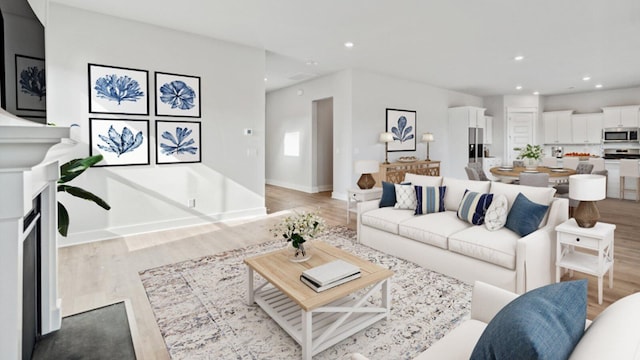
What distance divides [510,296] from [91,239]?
4.61m

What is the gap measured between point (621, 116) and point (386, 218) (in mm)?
8483

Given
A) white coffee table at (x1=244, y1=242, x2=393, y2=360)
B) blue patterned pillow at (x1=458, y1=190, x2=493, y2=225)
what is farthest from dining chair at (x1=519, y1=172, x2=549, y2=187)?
white coffee table at (x1=244, y1=242, x2=393, y2=360)

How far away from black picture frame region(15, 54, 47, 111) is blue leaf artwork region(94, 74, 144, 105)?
2.90 meters

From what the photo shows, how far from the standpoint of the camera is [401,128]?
766 centimetres

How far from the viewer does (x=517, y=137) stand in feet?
31.8

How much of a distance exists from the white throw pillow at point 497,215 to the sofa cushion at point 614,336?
2.07 meters

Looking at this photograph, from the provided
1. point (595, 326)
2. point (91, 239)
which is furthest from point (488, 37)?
point (91, 239)

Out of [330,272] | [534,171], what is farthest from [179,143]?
[534,171]

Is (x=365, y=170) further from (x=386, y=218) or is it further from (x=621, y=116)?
(x=621, y=116)

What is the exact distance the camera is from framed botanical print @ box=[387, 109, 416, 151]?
7.48m

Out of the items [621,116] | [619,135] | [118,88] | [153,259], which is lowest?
[153,259]

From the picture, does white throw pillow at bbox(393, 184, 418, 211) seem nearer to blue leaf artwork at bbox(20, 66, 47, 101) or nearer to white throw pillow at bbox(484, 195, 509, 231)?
white throw pillow at bbox(484, 195, 509, 231)

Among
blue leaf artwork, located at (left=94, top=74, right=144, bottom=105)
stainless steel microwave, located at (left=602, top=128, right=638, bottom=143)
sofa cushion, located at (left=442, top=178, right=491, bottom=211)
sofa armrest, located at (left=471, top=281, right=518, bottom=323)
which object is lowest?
sofa armrest, located at (left=471, top=281, right=518, bottom=323)

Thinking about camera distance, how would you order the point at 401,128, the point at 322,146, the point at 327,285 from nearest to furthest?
1. the point at 327,285
2. the point at 401,128
3. the point at 322,146
